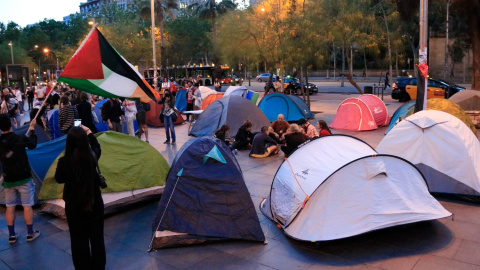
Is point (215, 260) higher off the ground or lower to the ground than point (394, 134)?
lower

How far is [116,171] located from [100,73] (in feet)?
5.53

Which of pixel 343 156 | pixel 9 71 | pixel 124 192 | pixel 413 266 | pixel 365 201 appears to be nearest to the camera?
pixel 413 266

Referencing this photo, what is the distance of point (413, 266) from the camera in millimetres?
5133

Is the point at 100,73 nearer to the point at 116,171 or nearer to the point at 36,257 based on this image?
the point at 116,171

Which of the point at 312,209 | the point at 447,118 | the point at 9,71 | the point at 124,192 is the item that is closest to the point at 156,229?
the point at 124,192

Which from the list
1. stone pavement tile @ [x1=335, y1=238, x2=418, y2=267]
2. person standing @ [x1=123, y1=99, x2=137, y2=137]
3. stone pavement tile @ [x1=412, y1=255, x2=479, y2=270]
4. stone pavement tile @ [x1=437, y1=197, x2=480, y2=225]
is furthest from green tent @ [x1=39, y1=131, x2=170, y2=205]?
person standing @ [x1=123, y1=99, x2=137, y2=137]

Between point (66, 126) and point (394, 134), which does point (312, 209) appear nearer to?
point (394, 134)

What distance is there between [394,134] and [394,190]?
287 centimetres

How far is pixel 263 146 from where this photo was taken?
38.1 feet

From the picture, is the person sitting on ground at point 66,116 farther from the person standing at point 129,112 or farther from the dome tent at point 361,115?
the dome tent at point 361,115

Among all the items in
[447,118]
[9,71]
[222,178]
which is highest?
[9,71]

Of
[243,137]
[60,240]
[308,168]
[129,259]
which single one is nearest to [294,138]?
[243,137]

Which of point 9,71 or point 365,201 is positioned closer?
point 365,201

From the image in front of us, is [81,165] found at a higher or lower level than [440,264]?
higher
